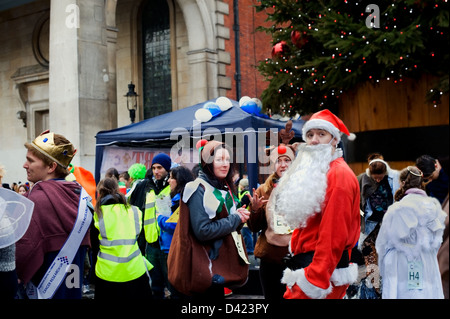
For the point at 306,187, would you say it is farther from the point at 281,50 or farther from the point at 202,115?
the point at 202,115

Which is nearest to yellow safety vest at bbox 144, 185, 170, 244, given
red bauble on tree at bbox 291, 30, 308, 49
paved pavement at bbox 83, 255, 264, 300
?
paved pavement at bbox 83, 255, 264, 300

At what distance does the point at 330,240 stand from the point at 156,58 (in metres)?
15.8

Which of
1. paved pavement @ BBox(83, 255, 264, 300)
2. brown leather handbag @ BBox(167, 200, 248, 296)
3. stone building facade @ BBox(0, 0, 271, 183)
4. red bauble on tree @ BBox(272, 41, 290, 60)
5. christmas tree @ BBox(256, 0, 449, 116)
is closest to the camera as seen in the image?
brown leather handbag @ BBox(167, 200, 248, 296)

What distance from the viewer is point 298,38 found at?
770 centimetres

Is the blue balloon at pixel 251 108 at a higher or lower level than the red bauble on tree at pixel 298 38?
lower

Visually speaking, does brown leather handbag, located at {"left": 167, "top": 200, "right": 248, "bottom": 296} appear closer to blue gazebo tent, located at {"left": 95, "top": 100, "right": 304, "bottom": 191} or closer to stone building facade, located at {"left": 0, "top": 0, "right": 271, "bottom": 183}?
blue gazebo tent, located at {"left": 95, "top": 100, "right": 304, "bottom": 191}

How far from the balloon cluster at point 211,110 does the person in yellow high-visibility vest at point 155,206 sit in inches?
97.6

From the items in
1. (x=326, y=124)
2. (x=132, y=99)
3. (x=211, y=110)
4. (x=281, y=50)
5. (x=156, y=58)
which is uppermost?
(x=156, y=58)


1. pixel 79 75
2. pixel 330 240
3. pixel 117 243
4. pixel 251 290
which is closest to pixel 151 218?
pixel 251 290

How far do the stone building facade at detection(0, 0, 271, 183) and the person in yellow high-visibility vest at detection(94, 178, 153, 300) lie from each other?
761cm

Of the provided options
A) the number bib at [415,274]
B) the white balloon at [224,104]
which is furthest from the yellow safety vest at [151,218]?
the white balloon at [224,104]

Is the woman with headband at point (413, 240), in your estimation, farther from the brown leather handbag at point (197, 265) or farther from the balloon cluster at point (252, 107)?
the balloon cluster at point (252, 107)

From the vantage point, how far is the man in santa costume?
11.1 ft

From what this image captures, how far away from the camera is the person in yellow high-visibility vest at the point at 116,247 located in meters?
5.57
